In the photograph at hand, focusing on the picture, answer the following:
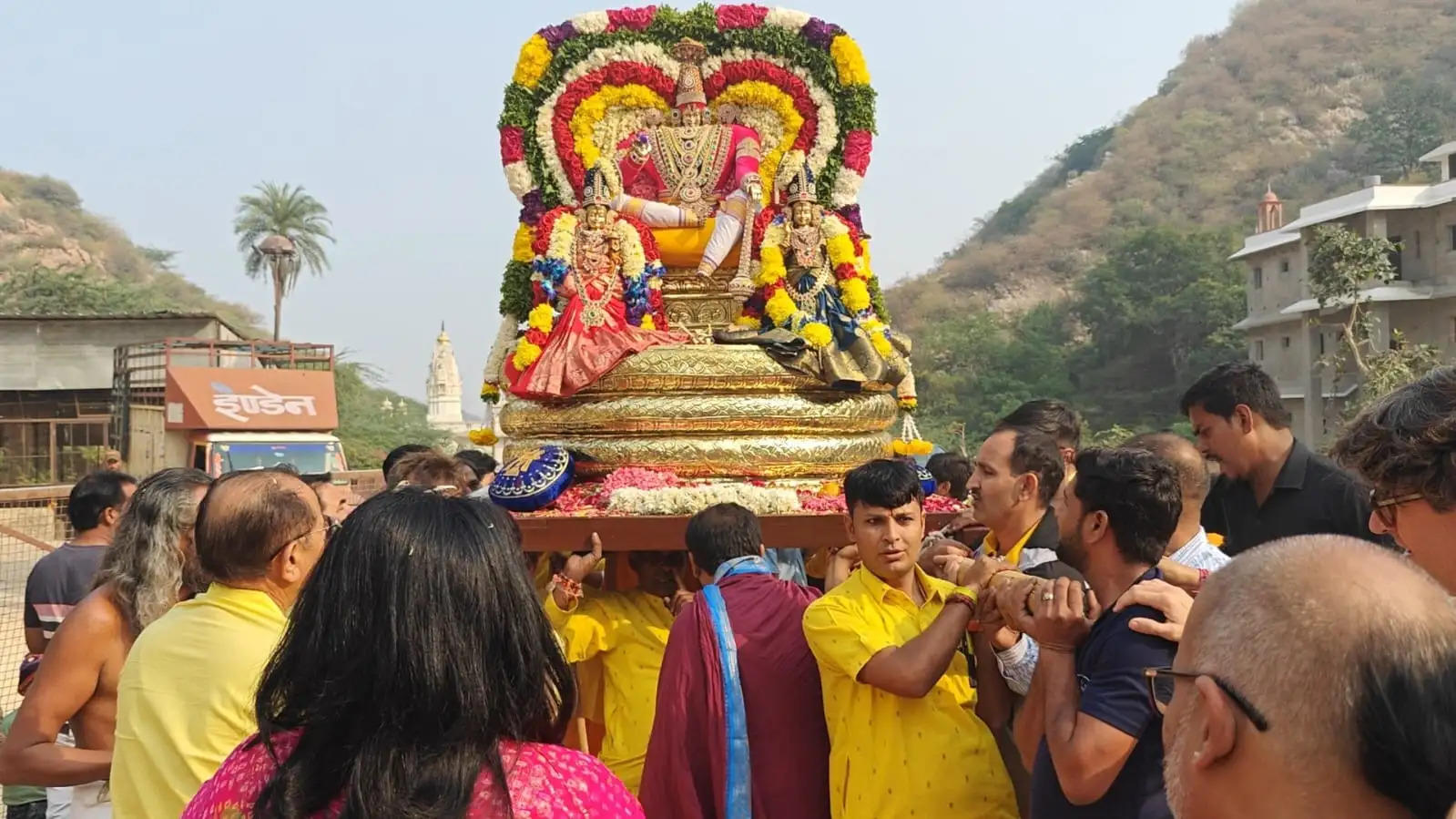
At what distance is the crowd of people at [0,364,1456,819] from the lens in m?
1.33

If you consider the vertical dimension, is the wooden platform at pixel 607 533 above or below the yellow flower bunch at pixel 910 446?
below

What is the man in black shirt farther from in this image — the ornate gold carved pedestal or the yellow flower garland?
the yellow flower garland

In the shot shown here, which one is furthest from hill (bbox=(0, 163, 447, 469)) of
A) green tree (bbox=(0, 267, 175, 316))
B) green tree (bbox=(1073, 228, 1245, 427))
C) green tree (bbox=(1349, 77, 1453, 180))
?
green tree (bbox=(1349, 77, 1453, 180))

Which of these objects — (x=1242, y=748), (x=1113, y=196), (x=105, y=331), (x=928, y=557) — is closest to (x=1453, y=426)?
(x=1242, y=748)

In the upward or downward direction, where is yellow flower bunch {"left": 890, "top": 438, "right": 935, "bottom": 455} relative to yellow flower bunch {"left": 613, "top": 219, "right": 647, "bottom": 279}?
downward

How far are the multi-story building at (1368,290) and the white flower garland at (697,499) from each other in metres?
26.1

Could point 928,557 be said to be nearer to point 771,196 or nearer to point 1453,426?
point 1453,426

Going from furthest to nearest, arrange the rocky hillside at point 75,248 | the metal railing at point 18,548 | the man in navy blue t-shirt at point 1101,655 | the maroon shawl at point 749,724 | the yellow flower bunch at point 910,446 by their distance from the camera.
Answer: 1. the rocky hillside at point 75,248
2. the metal railing at point 18,548
3. the yellow flower bunch at point 910,446
4. the maroon shawl at point 749,724
5. the man in navy blue t-shirt at point 1101,655

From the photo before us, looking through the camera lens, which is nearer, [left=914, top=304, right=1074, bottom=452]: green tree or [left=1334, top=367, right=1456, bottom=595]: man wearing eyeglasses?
[left=1334, top=367, right=1456, bottom=595]: man wearing eyeglasses

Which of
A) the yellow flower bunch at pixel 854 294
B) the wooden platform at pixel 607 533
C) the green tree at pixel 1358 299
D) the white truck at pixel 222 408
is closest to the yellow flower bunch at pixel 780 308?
the yellow flower bunch at pixel 854 294

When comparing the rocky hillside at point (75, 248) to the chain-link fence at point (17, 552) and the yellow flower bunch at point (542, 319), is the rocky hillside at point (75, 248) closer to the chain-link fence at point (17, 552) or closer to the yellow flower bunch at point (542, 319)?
the chain-link fence at point (17, 552)

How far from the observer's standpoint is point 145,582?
10.0ft

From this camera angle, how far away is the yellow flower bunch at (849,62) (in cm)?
801

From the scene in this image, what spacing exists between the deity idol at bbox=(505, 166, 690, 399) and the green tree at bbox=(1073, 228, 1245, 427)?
36.5 m
